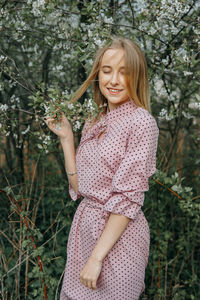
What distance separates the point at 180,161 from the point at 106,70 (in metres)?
2.20

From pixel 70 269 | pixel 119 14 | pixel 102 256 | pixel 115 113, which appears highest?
pixel 119 14

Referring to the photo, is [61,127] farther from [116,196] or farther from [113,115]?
[116,196]

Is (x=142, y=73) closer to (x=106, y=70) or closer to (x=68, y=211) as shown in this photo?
(x=106, y=70)

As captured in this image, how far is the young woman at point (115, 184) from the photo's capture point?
154cm

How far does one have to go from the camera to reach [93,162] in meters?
1.72

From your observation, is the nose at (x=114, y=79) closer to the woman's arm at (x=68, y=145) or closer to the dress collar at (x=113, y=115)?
the dress collar at (x=113, y=115)

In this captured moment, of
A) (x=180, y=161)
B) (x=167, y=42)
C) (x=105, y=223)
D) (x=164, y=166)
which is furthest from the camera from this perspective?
(x=180, y=161)

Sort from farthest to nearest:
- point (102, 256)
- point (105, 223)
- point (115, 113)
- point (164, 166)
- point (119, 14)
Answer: point (164, 166) → point (119, 14) → point (115, 113) → point (105, 223) → point (102, 256)

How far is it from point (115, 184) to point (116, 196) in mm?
49

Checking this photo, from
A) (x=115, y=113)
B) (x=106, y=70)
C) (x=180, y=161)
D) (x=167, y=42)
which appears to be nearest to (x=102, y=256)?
(x=115, y=113)

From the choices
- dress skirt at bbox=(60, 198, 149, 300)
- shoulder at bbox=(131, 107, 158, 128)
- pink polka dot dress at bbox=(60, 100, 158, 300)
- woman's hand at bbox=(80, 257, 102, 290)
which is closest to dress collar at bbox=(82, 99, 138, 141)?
pink polka dot dress at bbox=(60, 100, 158, 300)

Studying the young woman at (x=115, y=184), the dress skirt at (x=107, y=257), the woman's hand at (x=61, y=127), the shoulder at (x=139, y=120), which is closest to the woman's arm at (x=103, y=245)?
the young woman at (x=115, y=184)

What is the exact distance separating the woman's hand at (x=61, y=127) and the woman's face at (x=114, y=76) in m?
0.26

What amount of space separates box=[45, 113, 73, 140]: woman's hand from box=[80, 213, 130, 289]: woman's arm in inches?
19.8
